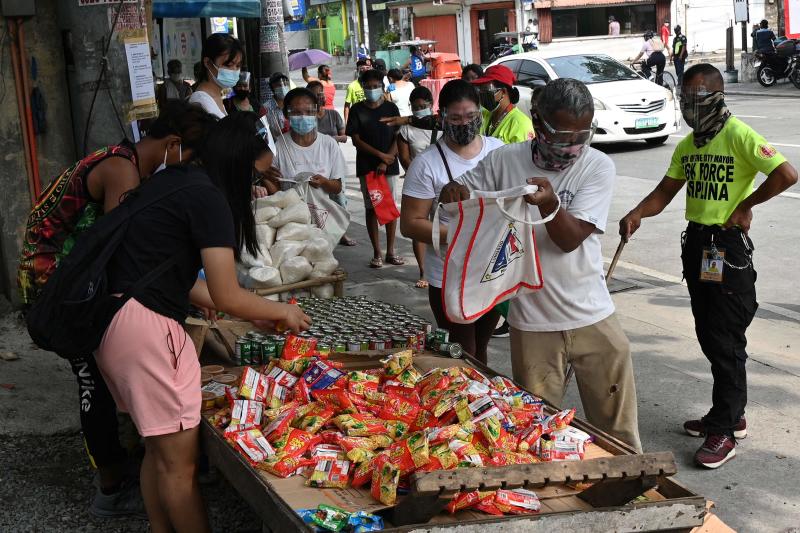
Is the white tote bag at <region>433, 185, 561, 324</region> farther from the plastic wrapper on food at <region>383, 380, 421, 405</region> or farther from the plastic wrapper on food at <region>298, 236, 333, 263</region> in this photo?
the plastic wrapper on food at <region>298, 236, 333, 263</region>

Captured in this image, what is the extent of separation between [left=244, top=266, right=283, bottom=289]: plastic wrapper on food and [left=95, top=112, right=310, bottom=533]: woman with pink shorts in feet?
6.88

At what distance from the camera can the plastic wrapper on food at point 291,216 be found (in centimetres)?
623

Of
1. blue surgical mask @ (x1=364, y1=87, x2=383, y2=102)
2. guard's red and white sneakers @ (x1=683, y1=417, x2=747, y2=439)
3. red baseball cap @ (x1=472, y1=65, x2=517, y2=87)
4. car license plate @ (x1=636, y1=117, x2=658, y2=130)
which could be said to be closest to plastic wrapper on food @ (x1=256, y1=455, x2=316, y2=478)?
guard's red and white sneakers @ (x1=683, y1=417, x2=747, y2=439)

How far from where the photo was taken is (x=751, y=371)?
19.6 ft

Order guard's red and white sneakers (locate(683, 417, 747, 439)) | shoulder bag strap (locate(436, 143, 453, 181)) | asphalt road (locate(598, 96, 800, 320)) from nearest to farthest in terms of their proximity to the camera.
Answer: shoulder bag strap (locate(436, 143, 453, 181)) → guard's red and white sneakers (locate(683, 417, 747, 439)) → asphalt road (locate(598, 96, 800, 320))

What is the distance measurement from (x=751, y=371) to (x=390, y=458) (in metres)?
3.58

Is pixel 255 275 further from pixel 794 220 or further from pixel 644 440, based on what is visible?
pixel 794 220

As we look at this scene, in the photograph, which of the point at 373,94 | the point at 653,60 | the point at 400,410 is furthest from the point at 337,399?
the point at 653,60

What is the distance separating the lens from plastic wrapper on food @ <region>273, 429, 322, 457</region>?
3375 mm

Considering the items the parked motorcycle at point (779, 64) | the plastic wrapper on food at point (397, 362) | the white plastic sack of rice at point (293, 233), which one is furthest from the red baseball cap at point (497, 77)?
the parked motorcycle at point (779, 64)

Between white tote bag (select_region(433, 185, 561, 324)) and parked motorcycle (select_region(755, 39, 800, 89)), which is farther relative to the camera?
parked motorcycle (select_region(755, 39, 800, 89))

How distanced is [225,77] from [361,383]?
12.3ft

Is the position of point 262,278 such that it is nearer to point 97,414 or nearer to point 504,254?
point 97,414

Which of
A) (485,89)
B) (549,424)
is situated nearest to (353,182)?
(485,89)
